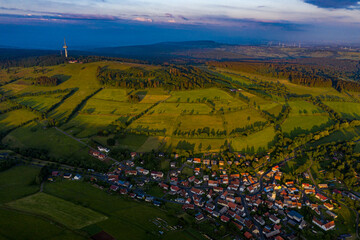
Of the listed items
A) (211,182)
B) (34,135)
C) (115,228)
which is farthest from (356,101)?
(34,135)

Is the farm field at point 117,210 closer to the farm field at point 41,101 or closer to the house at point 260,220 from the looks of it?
the house at point 260,220

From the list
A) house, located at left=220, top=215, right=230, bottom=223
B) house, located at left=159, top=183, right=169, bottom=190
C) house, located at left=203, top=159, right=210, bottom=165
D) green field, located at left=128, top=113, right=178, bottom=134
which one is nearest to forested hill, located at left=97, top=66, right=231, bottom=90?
green field, located at left=128, top=113, right=178, bottom=134

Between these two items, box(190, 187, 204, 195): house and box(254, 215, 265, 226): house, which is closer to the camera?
box(254, 215, 265, 226): house

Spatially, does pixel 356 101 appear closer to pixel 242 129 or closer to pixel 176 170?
pixel 242 129

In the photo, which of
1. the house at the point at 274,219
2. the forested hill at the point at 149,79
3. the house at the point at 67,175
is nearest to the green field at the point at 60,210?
the house at the point at 67,175

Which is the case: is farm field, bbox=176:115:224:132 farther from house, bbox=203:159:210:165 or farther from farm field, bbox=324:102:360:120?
farm field, bbox=324:102:360:120

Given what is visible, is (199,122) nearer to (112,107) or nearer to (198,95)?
(198,95)
